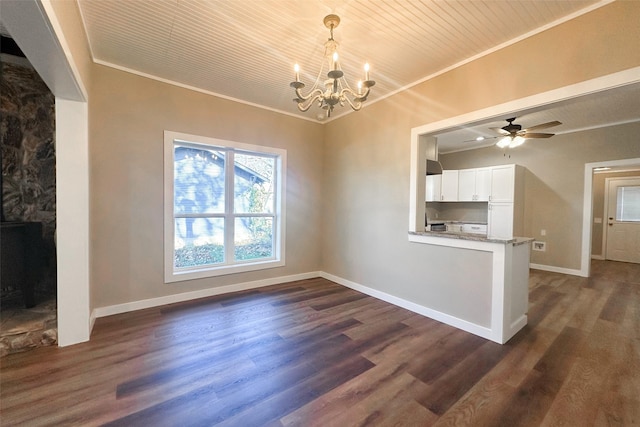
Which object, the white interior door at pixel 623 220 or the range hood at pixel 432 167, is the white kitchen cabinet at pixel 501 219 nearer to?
the range hood at pixel 432 167

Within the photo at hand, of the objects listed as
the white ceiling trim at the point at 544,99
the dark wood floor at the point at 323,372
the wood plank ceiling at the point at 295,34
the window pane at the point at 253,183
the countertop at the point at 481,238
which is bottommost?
the dark wood floor at the point at 323,372

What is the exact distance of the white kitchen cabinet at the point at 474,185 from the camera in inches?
225

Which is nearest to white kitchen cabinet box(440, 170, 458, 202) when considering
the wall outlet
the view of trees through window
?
the wall outlet

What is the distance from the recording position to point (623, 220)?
651cm

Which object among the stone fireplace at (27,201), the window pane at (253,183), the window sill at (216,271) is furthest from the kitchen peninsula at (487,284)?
the stone fireplace at (27,201)

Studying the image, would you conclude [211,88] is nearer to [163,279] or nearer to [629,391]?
[163,279]

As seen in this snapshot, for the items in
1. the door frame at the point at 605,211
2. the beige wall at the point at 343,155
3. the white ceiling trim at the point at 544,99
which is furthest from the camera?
the door frame at the point at 605,211

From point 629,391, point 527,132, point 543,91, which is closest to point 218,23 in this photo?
point 543,91

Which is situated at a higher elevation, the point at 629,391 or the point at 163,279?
the point at 163,279

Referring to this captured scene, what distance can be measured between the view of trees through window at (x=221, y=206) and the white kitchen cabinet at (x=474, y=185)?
14.8 ft

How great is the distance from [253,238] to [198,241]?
0.82 m

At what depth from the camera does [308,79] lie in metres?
3.13

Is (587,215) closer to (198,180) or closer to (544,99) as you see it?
(544,99)

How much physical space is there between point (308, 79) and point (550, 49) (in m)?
2.30
